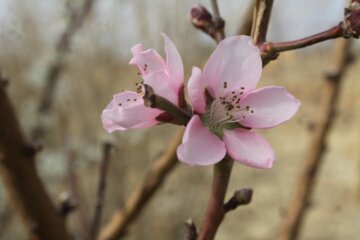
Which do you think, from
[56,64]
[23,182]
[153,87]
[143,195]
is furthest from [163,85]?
[56,64]

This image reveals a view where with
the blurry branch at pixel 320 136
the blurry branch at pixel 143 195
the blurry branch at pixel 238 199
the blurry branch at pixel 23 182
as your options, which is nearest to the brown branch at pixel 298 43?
the blurry branch at pixel 238 199

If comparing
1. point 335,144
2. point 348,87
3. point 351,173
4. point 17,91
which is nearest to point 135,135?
point 17,91

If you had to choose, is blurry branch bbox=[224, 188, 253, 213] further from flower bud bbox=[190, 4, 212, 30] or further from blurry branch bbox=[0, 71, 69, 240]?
blurry branch bbox=[0, 71, 69, 240]

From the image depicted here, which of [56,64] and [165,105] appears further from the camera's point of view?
[56,64]

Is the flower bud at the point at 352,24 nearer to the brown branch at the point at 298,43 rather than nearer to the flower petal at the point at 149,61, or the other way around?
the brown branch at the point at 298,43

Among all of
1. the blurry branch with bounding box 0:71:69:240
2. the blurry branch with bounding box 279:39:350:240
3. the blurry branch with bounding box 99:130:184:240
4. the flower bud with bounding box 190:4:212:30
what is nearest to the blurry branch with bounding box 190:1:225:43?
the flower bud with bounding box 190:4:212:30

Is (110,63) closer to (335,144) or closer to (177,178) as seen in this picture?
(177,178)

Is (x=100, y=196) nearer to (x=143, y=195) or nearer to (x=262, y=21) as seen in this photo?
(x=143, y=195)

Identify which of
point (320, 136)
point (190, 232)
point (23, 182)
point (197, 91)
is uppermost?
point (197, 91)
